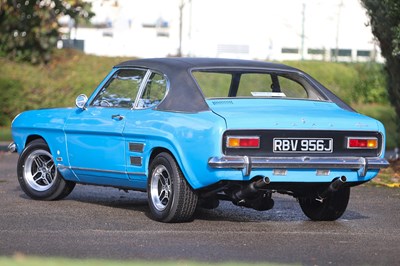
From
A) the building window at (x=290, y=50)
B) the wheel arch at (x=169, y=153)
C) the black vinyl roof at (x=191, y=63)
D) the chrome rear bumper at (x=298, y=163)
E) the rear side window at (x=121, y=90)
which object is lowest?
the building window at (x=290, y=50)

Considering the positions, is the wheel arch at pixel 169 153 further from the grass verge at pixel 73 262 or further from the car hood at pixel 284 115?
the grass verge at pixel 73 262

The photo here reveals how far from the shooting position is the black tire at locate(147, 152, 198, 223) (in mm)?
9883

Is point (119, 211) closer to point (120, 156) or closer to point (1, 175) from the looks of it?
point (120, 156)

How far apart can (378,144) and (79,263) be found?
3.48m

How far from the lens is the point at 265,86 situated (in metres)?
11.1

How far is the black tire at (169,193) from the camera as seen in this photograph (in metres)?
9.88

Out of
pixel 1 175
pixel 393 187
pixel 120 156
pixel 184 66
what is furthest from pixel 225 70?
pixel 1 175

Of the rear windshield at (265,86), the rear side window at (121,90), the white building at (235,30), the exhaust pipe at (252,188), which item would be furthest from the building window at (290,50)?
the exhaust pipe at (252,188)

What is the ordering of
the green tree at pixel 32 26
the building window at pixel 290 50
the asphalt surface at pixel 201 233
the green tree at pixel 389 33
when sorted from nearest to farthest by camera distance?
the asphalt surface at pixel 201 233 → the green tree at pixel 389 33 → the green tree at pixel 32 26 → the building window at pixel 290 50

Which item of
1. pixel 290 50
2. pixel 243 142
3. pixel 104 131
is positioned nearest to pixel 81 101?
pixel 104 131

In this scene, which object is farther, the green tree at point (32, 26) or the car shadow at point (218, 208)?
the green tree at point (32, 26)

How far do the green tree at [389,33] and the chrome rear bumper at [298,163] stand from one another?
5.10 metres

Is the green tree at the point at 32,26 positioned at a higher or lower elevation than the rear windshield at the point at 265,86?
lower

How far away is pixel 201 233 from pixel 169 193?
2.36ft
